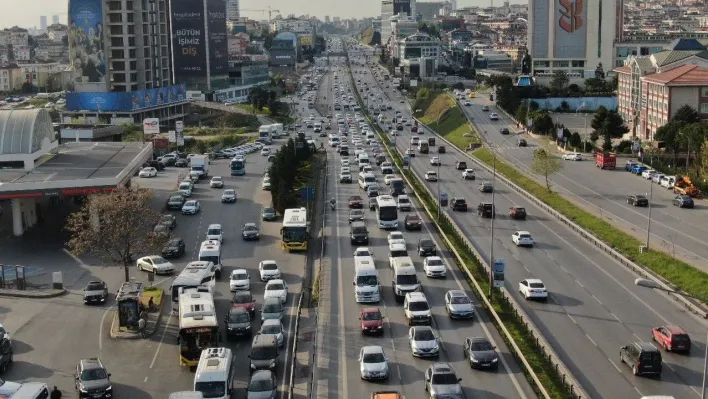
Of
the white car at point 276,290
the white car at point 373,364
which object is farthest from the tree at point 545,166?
the white car at point 373,364

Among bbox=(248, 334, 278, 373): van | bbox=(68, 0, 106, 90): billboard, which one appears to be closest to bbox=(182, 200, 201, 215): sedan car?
bbox=(248, 334, 278, 373): van

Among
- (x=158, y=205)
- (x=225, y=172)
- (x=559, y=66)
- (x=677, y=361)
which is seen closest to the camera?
(x=677, y=361)

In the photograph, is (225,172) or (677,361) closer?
(677,361)

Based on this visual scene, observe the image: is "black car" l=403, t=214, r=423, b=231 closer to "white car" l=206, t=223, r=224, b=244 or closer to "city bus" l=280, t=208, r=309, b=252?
"city bus" l=280, t=208, r=309, b=252

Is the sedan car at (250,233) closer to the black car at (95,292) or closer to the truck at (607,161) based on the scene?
the black car at (95,292)

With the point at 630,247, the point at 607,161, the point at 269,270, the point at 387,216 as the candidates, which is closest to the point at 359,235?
the point at 387,216

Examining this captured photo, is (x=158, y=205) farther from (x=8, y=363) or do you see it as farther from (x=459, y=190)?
(x=8, y=363)

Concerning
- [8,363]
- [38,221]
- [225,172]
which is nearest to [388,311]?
[8,363]
